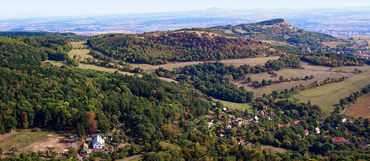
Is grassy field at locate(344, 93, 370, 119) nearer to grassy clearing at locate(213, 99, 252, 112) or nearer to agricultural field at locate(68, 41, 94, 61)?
grassy clearing at locate(213, 99, 252, 112)

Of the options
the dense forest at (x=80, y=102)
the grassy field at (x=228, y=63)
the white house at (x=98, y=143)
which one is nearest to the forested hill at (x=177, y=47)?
the grassy field at (x=228, y=63)

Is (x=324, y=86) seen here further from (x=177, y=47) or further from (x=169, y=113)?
(x=177, y=47)

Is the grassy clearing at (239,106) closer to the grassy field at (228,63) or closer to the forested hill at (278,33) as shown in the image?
the grassy field at (228,63)

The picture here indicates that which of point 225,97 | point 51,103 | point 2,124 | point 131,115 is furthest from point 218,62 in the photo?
point 2,124

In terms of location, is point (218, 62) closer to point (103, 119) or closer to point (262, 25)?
point (103, 119)

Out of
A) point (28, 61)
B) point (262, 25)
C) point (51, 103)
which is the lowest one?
point (51, 103)
